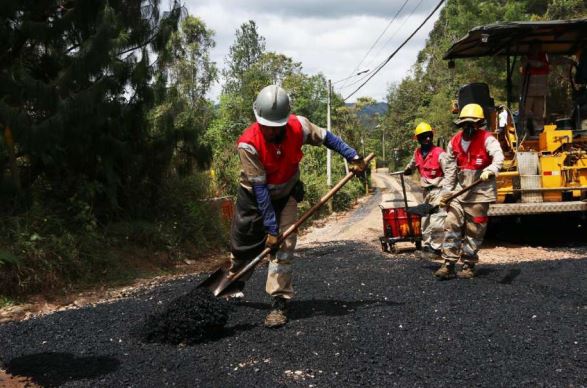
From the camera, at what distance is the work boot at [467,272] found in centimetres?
546

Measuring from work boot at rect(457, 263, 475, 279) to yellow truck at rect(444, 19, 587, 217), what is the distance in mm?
2151

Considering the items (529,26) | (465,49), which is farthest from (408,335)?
(465,49)

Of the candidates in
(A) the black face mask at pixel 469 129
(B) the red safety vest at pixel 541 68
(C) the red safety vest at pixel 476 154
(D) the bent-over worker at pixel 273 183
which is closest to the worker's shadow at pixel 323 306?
(D) the bent-over worker at pixel 273 183

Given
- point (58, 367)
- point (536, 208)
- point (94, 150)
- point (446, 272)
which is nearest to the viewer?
point (58, 367)

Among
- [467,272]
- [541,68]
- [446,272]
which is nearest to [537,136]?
[541,68]

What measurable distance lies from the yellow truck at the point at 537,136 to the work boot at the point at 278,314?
4470 millimetres

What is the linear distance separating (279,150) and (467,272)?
2647mm

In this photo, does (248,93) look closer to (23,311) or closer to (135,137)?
(135,137)

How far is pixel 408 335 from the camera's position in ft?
11.6

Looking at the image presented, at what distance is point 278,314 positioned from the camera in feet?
13.0

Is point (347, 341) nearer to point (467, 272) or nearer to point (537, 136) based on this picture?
point (467, 272)

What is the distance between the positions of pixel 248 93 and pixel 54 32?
17952mm

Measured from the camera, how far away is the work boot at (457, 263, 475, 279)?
546 cm

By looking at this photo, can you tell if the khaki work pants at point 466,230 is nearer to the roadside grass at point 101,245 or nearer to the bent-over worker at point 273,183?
the bent-over worker at point 273,183
